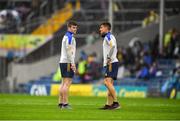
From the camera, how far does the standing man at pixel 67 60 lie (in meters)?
20.6

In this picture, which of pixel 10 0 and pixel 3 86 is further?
pixel 10 0

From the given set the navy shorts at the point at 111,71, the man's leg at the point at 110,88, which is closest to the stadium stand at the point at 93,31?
the navy shorts at the point at 111,71

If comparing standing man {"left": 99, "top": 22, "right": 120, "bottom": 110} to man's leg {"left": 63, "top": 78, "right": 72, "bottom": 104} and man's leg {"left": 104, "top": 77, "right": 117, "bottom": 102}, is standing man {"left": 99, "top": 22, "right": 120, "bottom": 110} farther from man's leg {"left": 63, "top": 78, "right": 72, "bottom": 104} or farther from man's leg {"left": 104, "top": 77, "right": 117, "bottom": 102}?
man's leg {"left": 63, "top": 78, "right": 72, "bottom": 104}

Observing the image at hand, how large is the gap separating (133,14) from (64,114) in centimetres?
2189

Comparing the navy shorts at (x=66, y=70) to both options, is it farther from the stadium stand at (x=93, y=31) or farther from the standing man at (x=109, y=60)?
the stadium stand at (x=93, y=31)

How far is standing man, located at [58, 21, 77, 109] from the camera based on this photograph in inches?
811

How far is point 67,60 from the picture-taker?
20750 millimetres

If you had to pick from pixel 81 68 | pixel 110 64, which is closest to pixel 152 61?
pixel 81 68

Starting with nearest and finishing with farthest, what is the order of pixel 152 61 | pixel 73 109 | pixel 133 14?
pixel 73 109 → pixel 152 61 → pixel 133 14

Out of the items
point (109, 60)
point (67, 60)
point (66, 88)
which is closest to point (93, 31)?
point (109, 60)

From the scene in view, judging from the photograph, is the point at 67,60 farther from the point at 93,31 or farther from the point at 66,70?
the point at 93,31

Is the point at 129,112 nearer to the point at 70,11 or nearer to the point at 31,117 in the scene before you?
the point at 31,117

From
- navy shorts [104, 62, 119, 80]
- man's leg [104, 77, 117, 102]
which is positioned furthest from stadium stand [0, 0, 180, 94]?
man's leg [104, 77, 117, 102]

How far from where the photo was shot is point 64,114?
1847 centimetres
